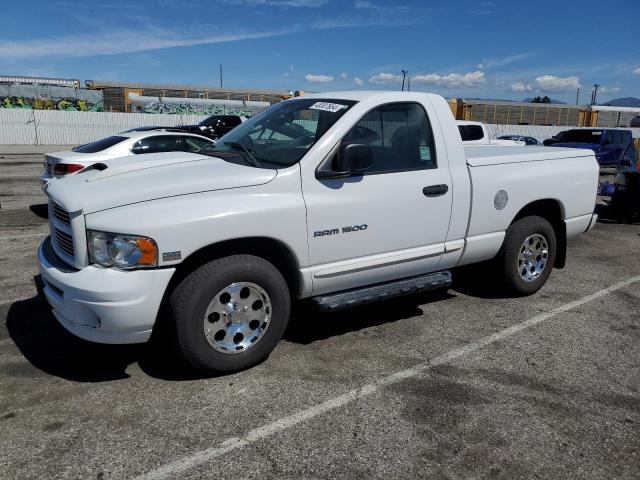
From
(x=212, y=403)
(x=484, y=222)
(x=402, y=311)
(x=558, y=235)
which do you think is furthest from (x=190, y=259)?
(x=558, y=235)

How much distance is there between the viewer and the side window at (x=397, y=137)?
164 inches

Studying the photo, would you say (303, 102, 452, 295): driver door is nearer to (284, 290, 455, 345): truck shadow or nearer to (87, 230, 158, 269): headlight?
(284, 290, 455, 345): truck shadow

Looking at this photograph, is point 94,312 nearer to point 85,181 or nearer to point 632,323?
point 85,181

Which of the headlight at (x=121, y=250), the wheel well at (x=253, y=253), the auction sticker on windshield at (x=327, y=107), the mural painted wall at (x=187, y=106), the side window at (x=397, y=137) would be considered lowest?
the wheel well at (x=253, y=253)

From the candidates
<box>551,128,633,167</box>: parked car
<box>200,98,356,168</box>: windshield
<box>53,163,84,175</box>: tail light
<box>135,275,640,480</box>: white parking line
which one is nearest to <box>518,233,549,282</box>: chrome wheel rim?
<box>135,275,640,480</box>: white parking line

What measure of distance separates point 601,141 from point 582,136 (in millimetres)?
667

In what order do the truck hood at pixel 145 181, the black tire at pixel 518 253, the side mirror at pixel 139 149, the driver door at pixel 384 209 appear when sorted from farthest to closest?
the side mirror at pixel 139 149, the black tire at pixel 518 253, the driver door at pixel 384 209, the truck hood at pixel 145 181

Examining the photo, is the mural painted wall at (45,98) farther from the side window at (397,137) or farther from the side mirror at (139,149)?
the side window at (397,137)

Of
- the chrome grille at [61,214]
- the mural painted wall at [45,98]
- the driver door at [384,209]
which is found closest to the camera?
the chrome grille at [61,214]

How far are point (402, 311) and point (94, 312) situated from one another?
9.41 feet

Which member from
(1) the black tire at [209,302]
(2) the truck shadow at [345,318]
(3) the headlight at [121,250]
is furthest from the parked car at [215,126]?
(3) the headlight at [121,250]

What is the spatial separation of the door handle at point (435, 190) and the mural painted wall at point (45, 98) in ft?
131

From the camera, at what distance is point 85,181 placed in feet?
12.2

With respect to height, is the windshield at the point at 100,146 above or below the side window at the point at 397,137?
below
